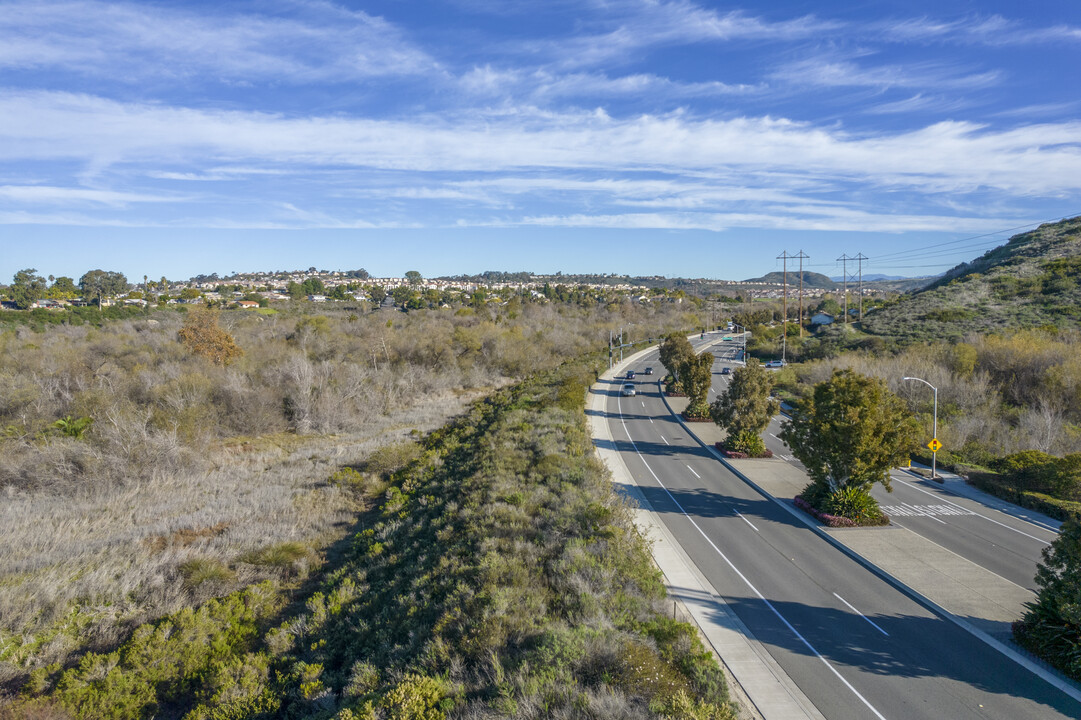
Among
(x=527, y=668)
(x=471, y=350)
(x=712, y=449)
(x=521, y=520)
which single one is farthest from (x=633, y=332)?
(x=527, y=668)

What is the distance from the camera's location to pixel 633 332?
99.7 m

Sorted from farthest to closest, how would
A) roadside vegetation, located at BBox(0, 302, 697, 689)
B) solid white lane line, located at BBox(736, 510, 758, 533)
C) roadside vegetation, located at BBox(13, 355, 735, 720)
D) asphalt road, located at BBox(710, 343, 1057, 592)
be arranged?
solid white lane line, located at BBox(736, 510, 758, 533)
asphalt road, located at BBox(710, 343, 1057, 592)
roadside vegetation, located at BBox(0, 302, 697, 689)
roadside vegetation, located at BBox(13, 355, 735, 720)

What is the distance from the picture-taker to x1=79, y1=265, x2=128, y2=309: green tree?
8269cm

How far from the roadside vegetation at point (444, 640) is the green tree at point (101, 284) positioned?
8972 cm

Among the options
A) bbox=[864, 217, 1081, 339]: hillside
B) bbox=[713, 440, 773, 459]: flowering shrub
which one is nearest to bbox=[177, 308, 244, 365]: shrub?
bbox=[713, 440, 773, 459]: flowering shrub

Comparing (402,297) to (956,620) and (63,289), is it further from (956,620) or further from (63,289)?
(956,620)

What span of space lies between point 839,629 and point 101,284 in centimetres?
10647

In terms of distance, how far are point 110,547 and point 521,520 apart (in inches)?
493

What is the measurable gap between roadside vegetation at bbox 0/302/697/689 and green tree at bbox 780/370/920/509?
17.6m

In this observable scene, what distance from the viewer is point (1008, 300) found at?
60406 mm

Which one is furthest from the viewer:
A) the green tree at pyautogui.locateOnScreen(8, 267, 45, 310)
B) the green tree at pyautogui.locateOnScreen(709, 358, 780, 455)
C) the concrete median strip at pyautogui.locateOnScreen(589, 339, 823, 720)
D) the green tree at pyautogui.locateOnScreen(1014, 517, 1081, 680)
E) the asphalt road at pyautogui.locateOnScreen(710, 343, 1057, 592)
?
the green tree at pyautogui.locateOnScreen(8, 267, 45, 310)

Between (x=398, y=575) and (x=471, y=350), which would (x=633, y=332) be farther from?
(x=398, y=575)

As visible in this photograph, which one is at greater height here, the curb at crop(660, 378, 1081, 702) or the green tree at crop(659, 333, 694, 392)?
the green tree at crop(659, 333, 694, 392)

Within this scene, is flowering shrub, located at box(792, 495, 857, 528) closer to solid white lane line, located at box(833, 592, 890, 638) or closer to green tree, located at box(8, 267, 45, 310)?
solid white lane line, located at box(833, 592, 890, 638)
